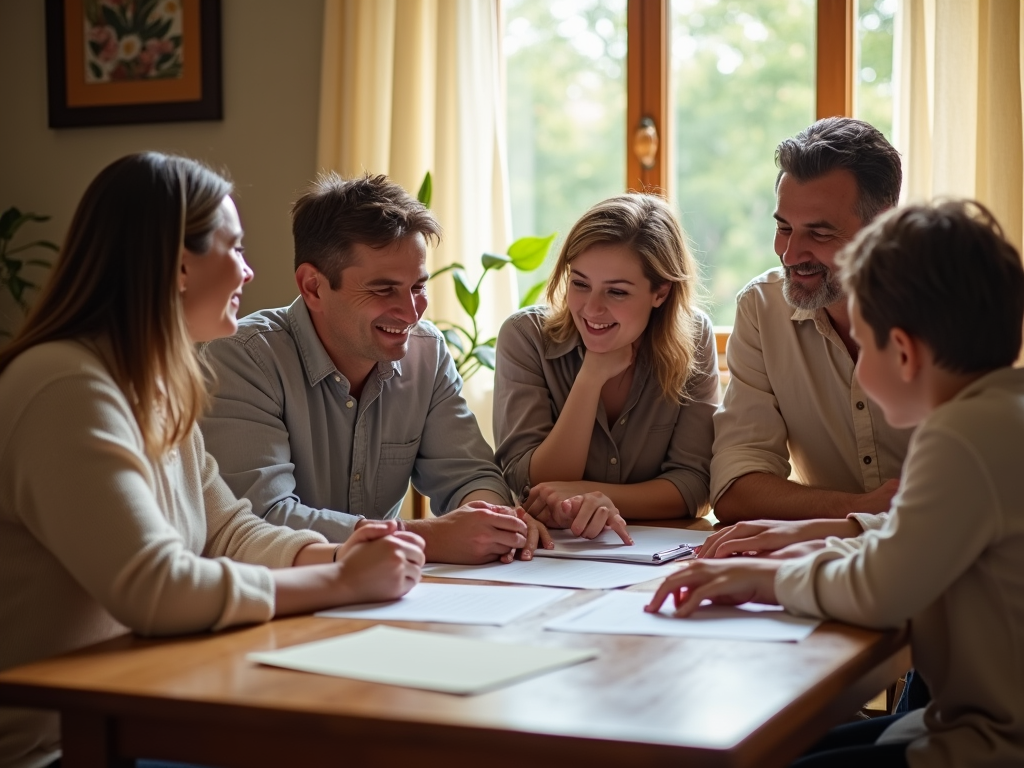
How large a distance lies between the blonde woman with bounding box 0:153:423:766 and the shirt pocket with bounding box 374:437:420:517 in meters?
0.62

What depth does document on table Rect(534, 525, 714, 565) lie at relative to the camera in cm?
167

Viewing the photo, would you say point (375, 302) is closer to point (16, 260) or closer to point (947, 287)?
point (947, 287)

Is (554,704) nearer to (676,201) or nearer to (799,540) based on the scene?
(799,540)

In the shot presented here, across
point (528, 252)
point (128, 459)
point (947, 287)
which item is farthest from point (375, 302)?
point (528, 252)

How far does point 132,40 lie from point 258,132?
1.80ft

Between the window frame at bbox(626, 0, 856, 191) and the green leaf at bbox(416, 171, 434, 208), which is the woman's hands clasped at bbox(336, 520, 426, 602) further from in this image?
the window frame at bbox(626, 0, 856, 191)

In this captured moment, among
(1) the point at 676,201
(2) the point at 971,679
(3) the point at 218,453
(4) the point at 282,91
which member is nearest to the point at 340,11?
(4) the point at 282,91

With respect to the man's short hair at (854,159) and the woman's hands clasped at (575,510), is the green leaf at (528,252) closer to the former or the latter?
the man's short hair at (854,159)

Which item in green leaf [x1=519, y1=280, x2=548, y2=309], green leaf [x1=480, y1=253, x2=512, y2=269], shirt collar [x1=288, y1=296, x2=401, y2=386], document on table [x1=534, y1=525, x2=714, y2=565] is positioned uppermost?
green leaf [x1=480, y1=253, x2=512, y2=269]

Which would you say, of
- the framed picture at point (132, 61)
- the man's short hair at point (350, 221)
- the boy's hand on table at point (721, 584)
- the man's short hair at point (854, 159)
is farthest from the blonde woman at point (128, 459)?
the framed picture at point (132, 61)

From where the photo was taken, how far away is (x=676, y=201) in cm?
351

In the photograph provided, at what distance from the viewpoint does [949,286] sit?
3.89 feet

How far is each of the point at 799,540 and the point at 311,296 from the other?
3.36 feet

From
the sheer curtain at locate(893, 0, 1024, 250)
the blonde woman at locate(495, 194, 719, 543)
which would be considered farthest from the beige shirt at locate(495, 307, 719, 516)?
the sheer curtain at locate(893, 0, 1024, 250)
